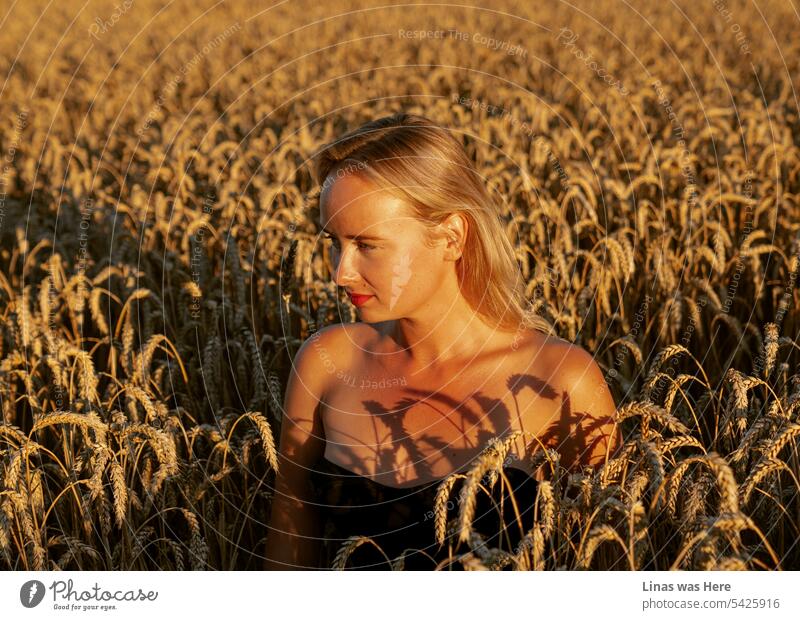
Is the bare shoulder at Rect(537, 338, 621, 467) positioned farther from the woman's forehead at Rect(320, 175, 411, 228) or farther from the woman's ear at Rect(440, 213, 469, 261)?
the woman's forehead at Rect(320, 175, 411, 228)

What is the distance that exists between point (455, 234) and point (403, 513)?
99 centimetres

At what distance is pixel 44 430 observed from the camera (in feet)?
Result: 14.5

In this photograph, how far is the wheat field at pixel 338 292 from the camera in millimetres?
3004

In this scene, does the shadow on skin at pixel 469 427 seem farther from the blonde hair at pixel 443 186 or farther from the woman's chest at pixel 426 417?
the blonde hair at pixel 443 186

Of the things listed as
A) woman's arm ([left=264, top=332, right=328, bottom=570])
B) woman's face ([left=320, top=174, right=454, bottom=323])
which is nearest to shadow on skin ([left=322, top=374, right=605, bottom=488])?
woman's arm ([left=264, top=332, right=328, bottom=570])

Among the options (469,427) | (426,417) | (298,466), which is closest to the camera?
(469,427)

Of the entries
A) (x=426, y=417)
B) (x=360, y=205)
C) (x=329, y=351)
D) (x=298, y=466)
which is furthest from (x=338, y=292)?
(x=360, y=205)

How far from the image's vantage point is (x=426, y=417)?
10.8ft

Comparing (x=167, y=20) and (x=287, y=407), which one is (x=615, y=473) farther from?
(x=167, y=20)

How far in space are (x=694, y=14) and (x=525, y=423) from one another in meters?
→ 16.2

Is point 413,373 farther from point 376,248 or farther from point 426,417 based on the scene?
point 376,248

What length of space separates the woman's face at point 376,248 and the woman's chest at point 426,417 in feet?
1.18

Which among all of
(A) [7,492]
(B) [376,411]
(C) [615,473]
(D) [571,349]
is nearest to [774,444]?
(C) [615,473]

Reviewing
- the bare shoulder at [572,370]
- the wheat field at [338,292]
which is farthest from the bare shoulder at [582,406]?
the wheat field at [338,292]
